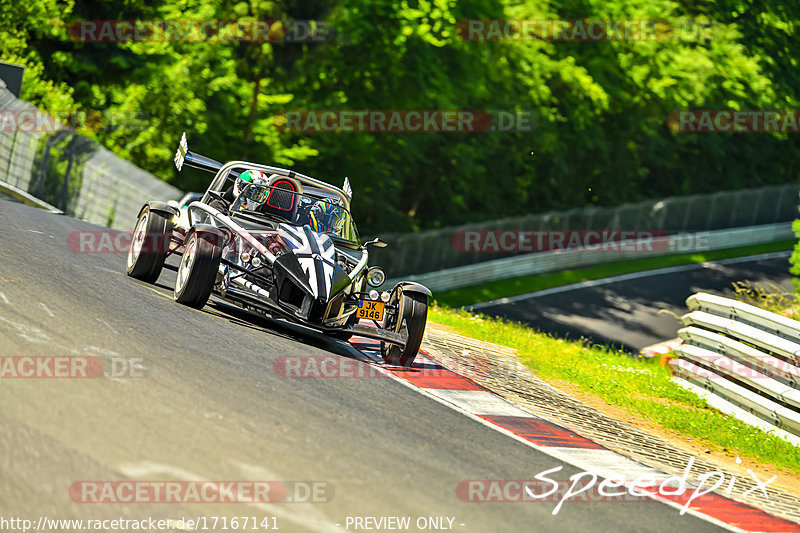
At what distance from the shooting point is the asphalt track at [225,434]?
4945mm

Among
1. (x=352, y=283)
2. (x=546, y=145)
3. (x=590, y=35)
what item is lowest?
(x=352, y=283)

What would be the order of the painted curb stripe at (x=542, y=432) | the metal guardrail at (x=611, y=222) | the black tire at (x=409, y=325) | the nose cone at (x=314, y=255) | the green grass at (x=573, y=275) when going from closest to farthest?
the painted curb stripe at (x=542, y=432) < the nose cone at (x=314, y=255) < the black tire at (x=409, y=325) < the green grass at (x=573, y=275) < the metal guardrail at (x=611, y=222)

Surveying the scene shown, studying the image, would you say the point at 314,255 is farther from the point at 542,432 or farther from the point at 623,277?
the point at 623,277

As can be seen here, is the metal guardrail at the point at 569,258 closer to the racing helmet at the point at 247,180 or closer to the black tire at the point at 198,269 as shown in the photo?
the racing helmet at the point at 247,180

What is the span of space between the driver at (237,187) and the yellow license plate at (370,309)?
2.30 meters

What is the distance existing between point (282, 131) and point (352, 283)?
56.9 feet

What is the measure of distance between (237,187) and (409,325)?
10.1 ft

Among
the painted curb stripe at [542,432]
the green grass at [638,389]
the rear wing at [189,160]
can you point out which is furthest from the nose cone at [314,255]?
the green grass at [638,389]

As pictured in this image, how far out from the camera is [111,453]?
5.12 meters

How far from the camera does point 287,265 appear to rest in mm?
9125

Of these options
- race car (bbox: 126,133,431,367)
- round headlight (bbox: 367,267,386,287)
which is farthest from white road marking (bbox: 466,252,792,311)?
round headlight (bbox: 367,267,386,287)

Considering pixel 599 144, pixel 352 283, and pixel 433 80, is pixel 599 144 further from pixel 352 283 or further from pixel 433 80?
pixel 352 283

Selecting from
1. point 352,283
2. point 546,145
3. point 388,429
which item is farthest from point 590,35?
point 388,429

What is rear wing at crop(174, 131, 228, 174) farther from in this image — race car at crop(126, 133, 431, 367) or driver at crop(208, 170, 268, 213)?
race car at crop(126, 133, 431, 367)
